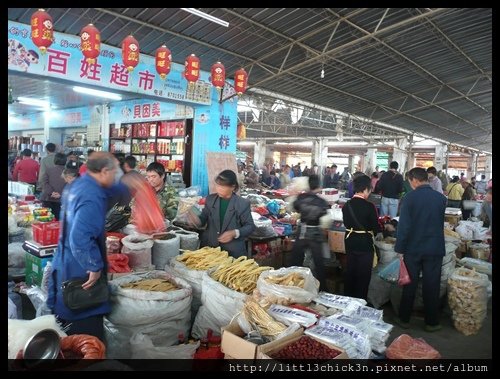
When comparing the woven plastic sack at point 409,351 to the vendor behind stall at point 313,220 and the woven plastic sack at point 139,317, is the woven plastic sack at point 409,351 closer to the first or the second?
the woven plastic sack at point 139,317

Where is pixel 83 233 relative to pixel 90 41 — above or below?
below

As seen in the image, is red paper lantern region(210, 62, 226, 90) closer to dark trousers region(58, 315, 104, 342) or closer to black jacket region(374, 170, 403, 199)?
black jacket region(374, 170, 403, 199)

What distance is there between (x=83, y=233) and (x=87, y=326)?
68cm

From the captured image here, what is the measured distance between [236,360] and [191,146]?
19.6 feet

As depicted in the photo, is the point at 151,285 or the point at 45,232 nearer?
the point at 151,285

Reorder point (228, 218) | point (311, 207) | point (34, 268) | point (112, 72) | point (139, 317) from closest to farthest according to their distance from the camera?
point (139, 317), point (34, 268), point (228, 218), point (311, 207), point (112, 72)

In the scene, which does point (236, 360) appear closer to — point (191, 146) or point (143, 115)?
point (191, 146)

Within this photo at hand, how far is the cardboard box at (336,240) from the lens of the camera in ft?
14.9

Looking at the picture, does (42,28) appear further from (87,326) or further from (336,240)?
(336,240)

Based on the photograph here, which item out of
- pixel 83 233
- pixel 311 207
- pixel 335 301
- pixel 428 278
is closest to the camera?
pixel 83 233

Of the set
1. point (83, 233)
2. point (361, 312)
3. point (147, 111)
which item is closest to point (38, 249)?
point (83, 233)

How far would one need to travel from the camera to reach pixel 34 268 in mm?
2881

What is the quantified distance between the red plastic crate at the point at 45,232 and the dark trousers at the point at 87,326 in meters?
0.95
